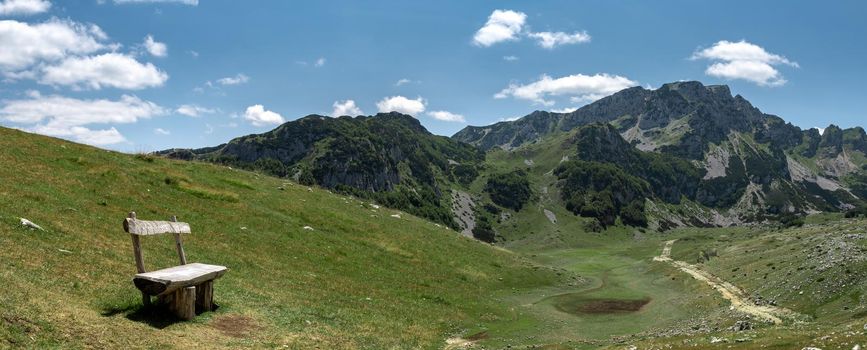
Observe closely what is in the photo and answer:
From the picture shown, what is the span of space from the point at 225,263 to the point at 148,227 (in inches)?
508

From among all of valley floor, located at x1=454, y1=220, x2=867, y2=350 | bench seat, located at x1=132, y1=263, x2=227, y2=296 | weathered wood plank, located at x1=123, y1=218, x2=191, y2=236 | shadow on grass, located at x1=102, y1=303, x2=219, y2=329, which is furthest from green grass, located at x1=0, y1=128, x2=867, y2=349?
weathered wood plank, located at x1=123, y1=218, x2=191, y2=236

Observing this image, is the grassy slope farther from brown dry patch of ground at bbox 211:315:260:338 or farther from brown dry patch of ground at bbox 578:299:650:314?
brown dry patch of ground at bbox 578:299:650:314

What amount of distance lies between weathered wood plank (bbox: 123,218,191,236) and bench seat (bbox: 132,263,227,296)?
6.97 feet

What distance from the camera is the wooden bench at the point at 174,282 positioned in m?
21.2

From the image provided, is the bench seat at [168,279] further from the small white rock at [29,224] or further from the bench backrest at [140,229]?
the small white rock at [29,224]

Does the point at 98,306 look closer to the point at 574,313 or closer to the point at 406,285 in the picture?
the point at 406,285

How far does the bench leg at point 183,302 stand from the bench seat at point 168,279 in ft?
1.12

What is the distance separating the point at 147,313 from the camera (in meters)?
22.3

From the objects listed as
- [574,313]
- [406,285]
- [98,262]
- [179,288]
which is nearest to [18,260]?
[98,262]

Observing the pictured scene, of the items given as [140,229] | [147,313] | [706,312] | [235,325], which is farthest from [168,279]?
[706,312]

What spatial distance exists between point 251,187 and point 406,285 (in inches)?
1167

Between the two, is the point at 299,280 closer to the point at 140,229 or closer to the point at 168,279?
the point at 140,229

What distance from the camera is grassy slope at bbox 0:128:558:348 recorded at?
2111 cm

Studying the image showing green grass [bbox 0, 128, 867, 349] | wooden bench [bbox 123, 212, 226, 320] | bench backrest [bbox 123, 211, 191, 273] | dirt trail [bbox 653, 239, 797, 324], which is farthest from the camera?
dirt trail [bbox 653, 239, 797, 324]
